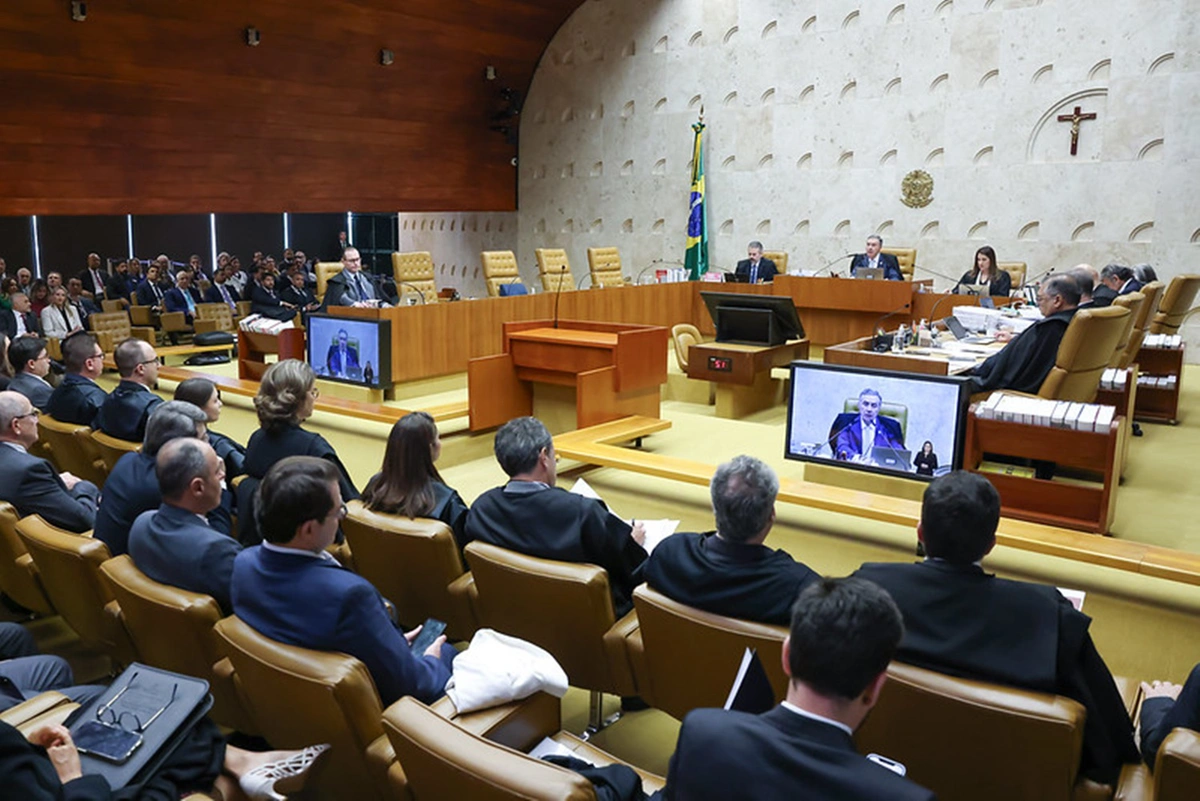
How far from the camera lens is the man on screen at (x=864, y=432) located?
13.5ft

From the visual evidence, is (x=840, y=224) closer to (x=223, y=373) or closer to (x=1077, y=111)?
(x=1077, y=111)

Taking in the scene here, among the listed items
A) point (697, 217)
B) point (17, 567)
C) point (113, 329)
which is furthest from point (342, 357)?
point (697, 217)

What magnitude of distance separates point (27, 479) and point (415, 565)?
149 centimetres

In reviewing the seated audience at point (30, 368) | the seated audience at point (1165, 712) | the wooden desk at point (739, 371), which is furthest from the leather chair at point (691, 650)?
the wooden desk at point (739, 371)

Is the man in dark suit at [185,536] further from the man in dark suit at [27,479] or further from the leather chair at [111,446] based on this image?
the leather chair at [111,446]

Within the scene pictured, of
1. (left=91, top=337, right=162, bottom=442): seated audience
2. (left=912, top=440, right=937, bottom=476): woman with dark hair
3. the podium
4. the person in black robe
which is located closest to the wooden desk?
the podium

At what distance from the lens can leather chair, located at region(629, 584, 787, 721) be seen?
6.85 ft

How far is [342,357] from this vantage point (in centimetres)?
675

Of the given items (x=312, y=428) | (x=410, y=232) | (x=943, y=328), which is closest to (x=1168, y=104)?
(x=943, y=328)

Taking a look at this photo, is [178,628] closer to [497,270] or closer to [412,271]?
[412,271]

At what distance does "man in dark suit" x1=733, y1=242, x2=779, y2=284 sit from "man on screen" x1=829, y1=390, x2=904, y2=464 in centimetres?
564

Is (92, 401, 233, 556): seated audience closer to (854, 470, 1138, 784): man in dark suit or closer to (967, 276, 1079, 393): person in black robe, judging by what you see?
(854, 470, 1138, 784): man in dark suit

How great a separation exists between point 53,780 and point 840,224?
10.7 m

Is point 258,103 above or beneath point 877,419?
above
